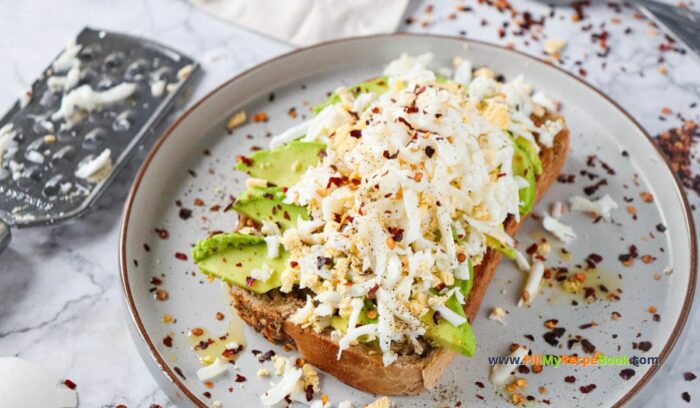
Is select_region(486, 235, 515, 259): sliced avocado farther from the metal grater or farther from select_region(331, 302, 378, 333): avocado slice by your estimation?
the metal grater

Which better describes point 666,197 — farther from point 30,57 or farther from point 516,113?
point 30,57

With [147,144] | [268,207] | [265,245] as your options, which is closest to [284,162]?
[268,207]

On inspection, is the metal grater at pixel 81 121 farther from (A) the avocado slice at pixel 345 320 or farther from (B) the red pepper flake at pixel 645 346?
(B) the red pepper flake at pixel 645 346

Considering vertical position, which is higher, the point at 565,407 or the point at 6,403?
the point at 565,407

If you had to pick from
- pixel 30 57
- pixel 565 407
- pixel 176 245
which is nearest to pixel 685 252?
pixel 565 407

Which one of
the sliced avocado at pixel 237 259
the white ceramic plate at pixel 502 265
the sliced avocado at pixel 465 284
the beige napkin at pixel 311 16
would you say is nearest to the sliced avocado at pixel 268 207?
the sliced avocado at pixel 237 259

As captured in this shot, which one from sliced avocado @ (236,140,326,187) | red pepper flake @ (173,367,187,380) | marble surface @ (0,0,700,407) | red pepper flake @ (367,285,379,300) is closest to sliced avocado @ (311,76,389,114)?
sliced avocado @ (236,140,326,187)

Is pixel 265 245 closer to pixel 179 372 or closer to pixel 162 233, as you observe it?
pixel 179 372
